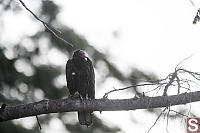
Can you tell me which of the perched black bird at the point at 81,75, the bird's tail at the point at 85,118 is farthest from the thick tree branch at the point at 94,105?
the perched black bird at the point at 81,75

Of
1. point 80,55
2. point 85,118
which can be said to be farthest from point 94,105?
point 80,55

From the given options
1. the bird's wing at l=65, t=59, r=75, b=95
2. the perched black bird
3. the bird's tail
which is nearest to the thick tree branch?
the bird's tail

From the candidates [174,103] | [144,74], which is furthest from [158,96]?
[144,74]

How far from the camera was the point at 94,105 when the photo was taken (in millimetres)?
3504

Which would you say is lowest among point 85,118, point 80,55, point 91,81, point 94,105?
point 94,105

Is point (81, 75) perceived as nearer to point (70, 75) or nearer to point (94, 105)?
point (70, 75)

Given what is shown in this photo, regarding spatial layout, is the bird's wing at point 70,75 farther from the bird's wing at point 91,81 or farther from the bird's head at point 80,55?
the bird's wing at point 91,81

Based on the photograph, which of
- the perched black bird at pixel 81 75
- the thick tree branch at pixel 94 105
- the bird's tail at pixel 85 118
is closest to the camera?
the thick tree branch at pixel 94 105

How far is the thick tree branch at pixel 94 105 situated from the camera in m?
3.35

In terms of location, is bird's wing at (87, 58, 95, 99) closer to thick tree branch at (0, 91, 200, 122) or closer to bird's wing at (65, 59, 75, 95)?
bird's wing at (65, 59, 75, 95)

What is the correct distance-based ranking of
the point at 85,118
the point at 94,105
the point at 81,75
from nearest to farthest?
the point at 94,105 → the point at 85,118 → the point at 81,75

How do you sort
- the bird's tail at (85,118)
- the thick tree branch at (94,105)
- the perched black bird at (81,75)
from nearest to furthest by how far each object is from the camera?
the thick tree branch at (94,105) → the bird's tail at (85,118) → the perched black bird at (81,75)

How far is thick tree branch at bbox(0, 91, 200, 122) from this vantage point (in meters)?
3.35

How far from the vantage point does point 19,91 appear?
6.67m
